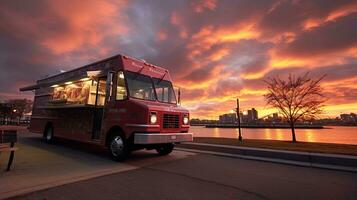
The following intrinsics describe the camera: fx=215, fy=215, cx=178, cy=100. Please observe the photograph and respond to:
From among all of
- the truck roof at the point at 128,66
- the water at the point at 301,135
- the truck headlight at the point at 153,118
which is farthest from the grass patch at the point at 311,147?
the water at the point at 301,135

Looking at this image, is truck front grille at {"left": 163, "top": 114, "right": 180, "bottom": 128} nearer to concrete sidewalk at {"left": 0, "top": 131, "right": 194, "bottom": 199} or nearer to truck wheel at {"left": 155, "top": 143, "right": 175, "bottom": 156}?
concrete sidewalk at {"left": 0, "top": 131, "right": 194, "bottom": 199}

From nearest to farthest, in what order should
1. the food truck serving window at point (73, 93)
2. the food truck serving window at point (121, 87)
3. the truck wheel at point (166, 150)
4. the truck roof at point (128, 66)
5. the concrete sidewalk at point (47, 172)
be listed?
1. the concrete sidewalk at point (47, 172)
2. the food truck serving window at point (121, 87)
3. the truck roof at point (128, 66)
4. the food truck serving window at point (73, 93)
5. the truck wheel at point (166, 150)

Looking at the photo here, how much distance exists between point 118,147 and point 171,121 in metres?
2.04

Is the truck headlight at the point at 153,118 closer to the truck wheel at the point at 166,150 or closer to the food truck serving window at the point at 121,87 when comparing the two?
the food truck serving window at the point at 121,87

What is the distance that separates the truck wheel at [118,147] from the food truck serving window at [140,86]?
159cm

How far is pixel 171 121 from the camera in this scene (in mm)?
7742

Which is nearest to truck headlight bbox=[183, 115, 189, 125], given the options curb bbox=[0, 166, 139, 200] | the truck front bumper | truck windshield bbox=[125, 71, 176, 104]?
the truck front bumper

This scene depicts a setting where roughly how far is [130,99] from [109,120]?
4.16ft

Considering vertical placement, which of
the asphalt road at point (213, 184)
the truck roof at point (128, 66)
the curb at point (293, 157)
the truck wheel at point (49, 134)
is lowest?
the asphalt road at point (213, 184)

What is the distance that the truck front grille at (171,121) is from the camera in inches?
295

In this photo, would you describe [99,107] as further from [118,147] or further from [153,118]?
[153,118]

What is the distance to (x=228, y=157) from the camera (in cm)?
898

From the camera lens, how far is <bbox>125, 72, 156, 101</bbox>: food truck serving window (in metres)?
7.68

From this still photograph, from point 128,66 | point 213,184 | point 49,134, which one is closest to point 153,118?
point 128,66
